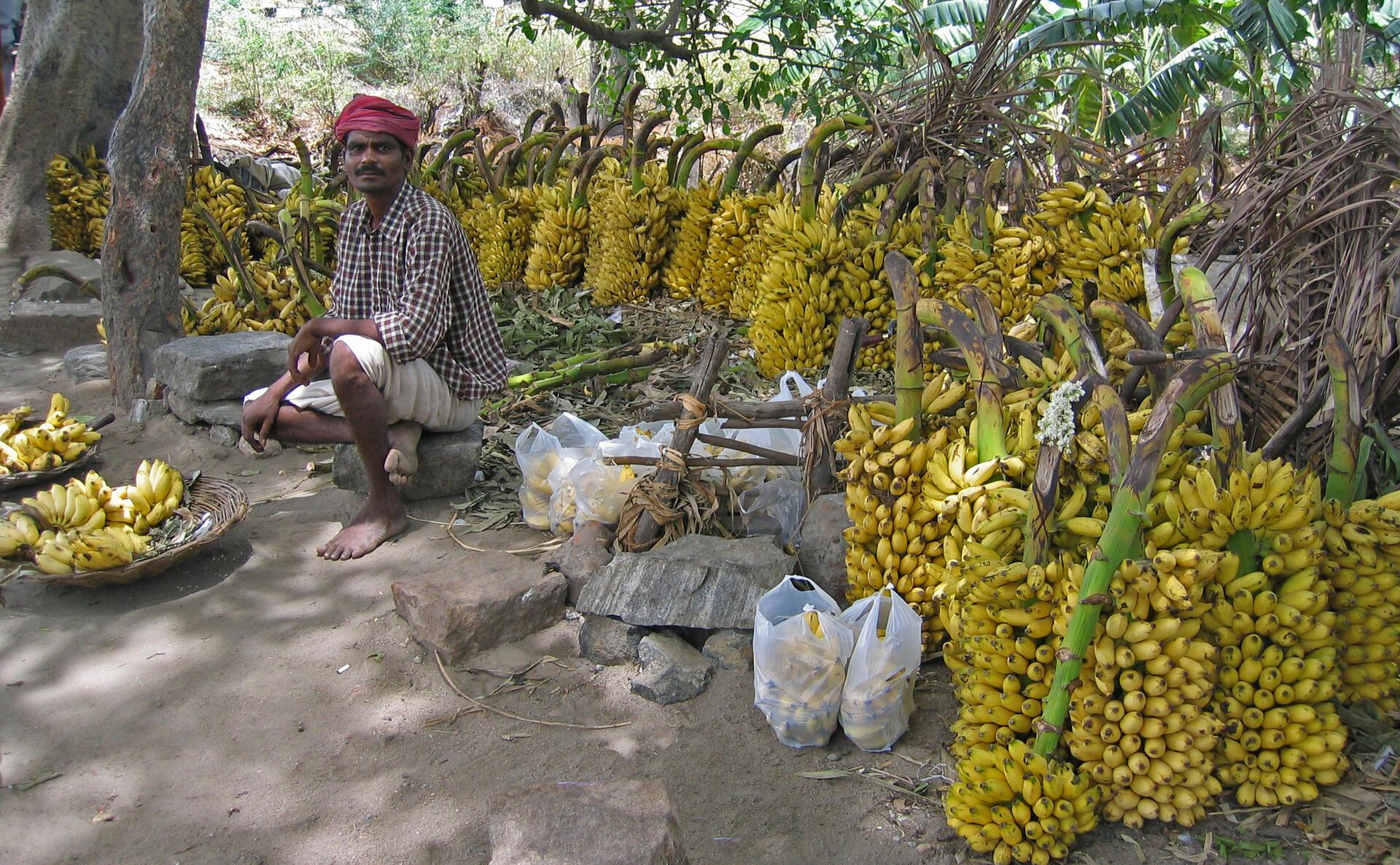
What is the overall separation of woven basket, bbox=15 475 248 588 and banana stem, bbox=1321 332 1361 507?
3353 millimetres

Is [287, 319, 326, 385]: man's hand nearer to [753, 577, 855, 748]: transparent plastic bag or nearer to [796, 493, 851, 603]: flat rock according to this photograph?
[796, 493, 851, 603]: flat rock

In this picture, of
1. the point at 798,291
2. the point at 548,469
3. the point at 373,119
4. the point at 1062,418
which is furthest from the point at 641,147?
the point at 1062,418

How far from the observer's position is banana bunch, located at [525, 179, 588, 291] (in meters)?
6.73

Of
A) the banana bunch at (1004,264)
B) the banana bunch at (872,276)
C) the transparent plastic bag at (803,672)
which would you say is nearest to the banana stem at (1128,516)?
the transparent plastic bag at (803,672)

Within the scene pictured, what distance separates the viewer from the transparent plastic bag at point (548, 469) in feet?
11.5

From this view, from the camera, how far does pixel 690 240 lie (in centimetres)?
610

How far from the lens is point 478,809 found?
2250 millimetres

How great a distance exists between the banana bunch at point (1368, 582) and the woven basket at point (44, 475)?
4.69 metres

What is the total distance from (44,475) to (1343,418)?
475cm

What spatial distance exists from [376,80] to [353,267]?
1531 cm

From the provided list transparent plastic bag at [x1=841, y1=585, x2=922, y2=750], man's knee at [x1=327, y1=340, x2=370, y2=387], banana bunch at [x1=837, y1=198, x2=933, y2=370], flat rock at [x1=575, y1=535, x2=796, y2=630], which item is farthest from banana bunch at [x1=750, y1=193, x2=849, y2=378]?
transparent plastic bag at [x1=841, y1=585, x2=922, y2=750]

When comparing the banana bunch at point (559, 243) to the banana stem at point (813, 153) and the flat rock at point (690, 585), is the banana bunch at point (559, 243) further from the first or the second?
the flat rock at point (690, 585)

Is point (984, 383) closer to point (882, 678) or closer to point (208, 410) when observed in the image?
point (882, 678)

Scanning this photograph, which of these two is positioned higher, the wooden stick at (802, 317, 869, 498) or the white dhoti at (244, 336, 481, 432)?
the wooden stick at (802, 317, 869, 498)
